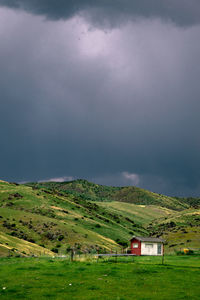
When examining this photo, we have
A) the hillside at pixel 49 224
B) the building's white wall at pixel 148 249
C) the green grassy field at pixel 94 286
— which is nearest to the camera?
the green grassy field at pixel 94 286

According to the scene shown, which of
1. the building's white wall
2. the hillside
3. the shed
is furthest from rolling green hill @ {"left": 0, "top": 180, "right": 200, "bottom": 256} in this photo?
the building's white wall

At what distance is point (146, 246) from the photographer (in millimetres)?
80438

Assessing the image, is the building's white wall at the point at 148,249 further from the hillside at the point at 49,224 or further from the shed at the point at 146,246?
the hillside at the point at 49,224

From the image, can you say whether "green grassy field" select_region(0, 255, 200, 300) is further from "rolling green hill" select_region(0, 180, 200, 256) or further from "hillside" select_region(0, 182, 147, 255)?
"hillside" select_region(0, 182, 147, 255)

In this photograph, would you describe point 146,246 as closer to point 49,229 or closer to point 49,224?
point 49,229

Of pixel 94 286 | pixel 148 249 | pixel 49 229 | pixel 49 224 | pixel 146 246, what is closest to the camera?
pixel 94 286

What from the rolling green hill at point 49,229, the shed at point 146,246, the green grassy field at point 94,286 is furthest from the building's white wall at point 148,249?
the green grassy field at point 94,286

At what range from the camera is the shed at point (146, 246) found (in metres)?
79.8

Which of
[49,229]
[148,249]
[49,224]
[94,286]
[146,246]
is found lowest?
[94,286]

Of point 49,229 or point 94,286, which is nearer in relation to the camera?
point 94,286

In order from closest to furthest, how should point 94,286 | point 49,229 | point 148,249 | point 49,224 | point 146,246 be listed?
point 94,286
point 146,246
point 148,249
point 49,229
point 49,224

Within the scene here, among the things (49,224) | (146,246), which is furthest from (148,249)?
(49,224)

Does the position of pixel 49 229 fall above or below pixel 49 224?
below

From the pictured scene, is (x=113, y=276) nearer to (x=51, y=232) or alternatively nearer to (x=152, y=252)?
(x=152, y=252)
